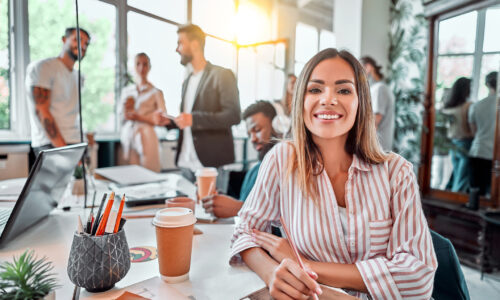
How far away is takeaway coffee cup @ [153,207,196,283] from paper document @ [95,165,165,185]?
1.07 metres

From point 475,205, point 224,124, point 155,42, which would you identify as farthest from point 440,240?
point 475,205

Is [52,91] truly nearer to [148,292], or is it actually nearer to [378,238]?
[148,292]

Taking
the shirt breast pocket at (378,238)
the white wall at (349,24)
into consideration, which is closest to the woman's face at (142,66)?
the shirt breast pocket at (378,238)

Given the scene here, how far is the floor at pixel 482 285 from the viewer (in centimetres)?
207

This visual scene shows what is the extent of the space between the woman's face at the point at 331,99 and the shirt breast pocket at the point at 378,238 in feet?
0.91

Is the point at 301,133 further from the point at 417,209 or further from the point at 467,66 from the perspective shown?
the point at 467,66

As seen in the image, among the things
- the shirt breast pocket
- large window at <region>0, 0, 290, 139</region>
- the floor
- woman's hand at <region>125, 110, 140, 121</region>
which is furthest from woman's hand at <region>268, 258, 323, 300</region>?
the floor

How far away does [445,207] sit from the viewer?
2.72 m

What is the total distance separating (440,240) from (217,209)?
700 mm

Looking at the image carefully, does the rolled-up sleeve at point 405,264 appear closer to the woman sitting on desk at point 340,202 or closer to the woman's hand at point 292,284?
the woman sitting on desk at point 340,202

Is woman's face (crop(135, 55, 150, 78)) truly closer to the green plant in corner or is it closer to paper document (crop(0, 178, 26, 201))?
paper document (crop(0, 178, 26, 201))

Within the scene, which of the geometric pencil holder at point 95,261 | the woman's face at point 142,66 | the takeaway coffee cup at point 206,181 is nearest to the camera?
the geometric pencil holder at point 95,261

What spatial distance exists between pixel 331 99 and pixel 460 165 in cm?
241

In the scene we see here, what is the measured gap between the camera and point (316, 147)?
3.37 ft
